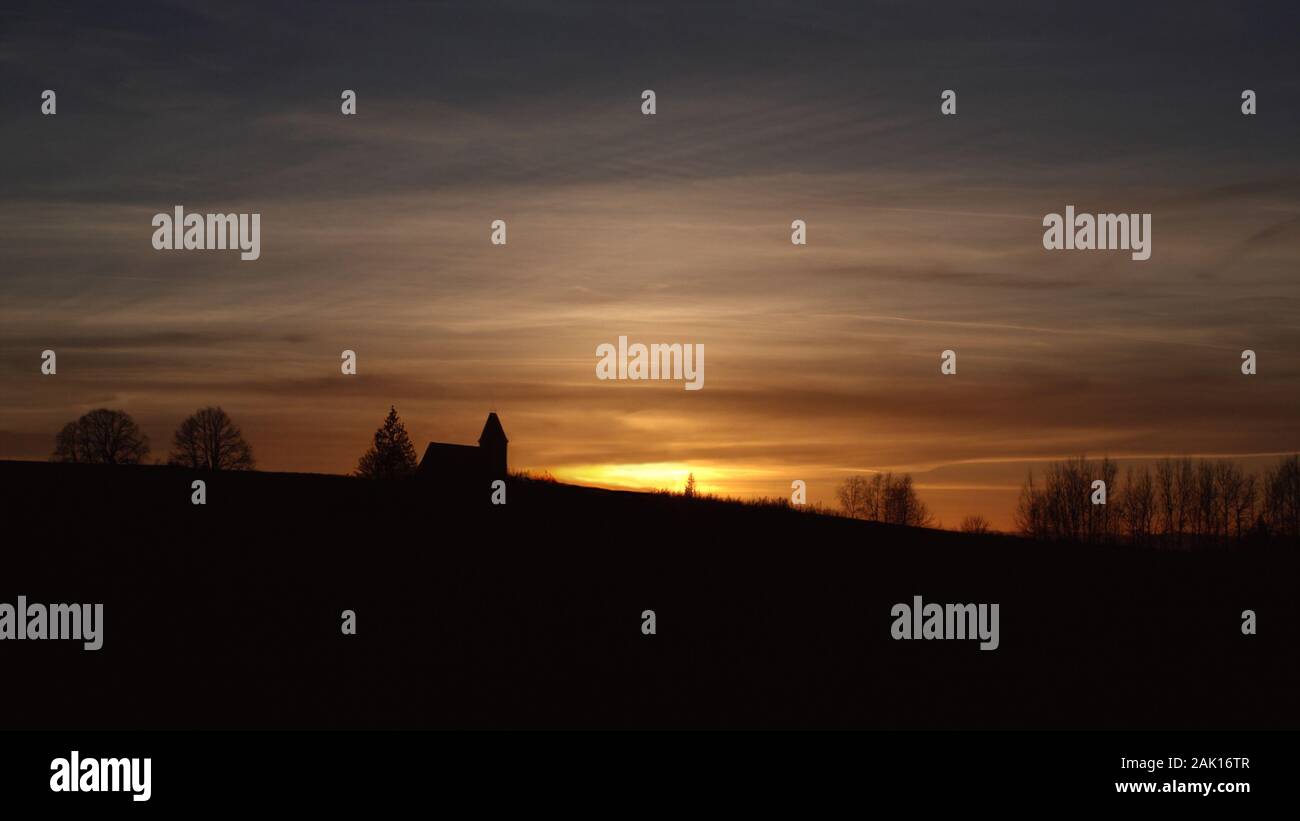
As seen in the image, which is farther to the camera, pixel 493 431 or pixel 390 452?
pixel 390 452

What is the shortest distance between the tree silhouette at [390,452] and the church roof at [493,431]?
30.7 metres

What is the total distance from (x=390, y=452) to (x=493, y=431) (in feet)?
114

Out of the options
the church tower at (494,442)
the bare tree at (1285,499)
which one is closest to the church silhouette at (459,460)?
the church tower at (494,442)

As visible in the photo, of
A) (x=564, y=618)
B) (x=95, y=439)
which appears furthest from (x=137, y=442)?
(x=564, y=618)

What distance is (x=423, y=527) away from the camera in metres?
48.1

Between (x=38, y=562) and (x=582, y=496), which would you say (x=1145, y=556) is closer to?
(x=582, y=496)

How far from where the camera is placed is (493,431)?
90.5 metres

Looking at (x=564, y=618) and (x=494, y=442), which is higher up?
(x=494, y=442)

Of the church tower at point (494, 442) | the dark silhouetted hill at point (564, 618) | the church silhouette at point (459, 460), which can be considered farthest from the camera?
the church tower at point (494, 442)

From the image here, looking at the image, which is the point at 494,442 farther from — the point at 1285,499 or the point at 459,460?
the point at 1285,499

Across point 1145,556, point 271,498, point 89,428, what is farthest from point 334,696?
point 89,428

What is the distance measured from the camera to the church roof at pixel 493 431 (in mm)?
90000

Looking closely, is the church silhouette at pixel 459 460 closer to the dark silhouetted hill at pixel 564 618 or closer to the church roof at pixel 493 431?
the church roof at pixel 493 431
